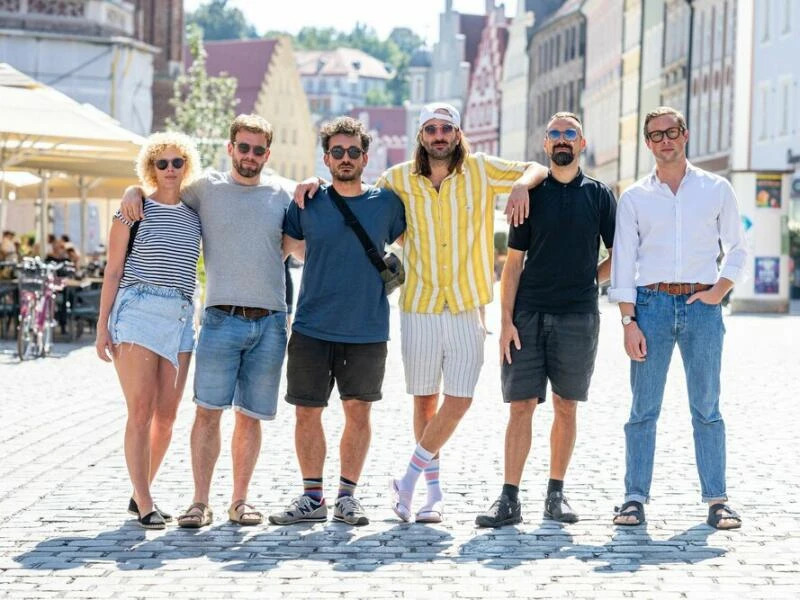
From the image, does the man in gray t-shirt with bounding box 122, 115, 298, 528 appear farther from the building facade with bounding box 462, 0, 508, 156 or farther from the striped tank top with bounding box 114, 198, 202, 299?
the building facade with bounding box 462, 0, 508, 156

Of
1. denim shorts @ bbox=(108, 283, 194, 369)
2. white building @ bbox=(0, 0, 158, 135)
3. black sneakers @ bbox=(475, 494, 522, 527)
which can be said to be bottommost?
black sneakers @ bbox=(475, 494, 522, 527)

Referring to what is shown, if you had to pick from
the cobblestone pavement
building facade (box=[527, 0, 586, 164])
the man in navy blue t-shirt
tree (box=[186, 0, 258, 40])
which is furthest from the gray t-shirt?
tree (box=[186, 0, 258, 40])

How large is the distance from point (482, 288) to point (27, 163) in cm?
1636

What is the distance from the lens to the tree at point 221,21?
186 metres

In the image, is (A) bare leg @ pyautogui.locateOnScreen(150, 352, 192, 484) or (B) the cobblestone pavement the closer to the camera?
(B) the cobblestone pavement

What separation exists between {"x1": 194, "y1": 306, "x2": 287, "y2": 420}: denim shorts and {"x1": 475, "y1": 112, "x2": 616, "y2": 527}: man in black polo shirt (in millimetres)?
1010

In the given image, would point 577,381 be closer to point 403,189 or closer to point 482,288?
point 482,288

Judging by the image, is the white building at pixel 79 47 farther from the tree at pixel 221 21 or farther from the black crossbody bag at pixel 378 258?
the tree at pixel 221 21

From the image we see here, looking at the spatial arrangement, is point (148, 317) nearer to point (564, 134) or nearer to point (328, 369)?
point (328, 369)

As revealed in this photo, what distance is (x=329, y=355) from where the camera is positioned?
8297 mm

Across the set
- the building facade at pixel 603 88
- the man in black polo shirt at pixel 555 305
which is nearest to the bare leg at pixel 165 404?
the man in black polo shirt at pixel 555 305

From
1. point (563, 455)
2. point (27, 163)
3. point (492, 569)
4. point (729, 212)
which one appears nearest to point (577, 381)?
point (563, 455)

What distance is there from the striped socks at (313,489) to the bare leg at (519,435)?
32.6 inches

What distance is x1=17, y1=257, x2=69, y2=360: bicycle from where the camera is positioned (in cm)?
1933
